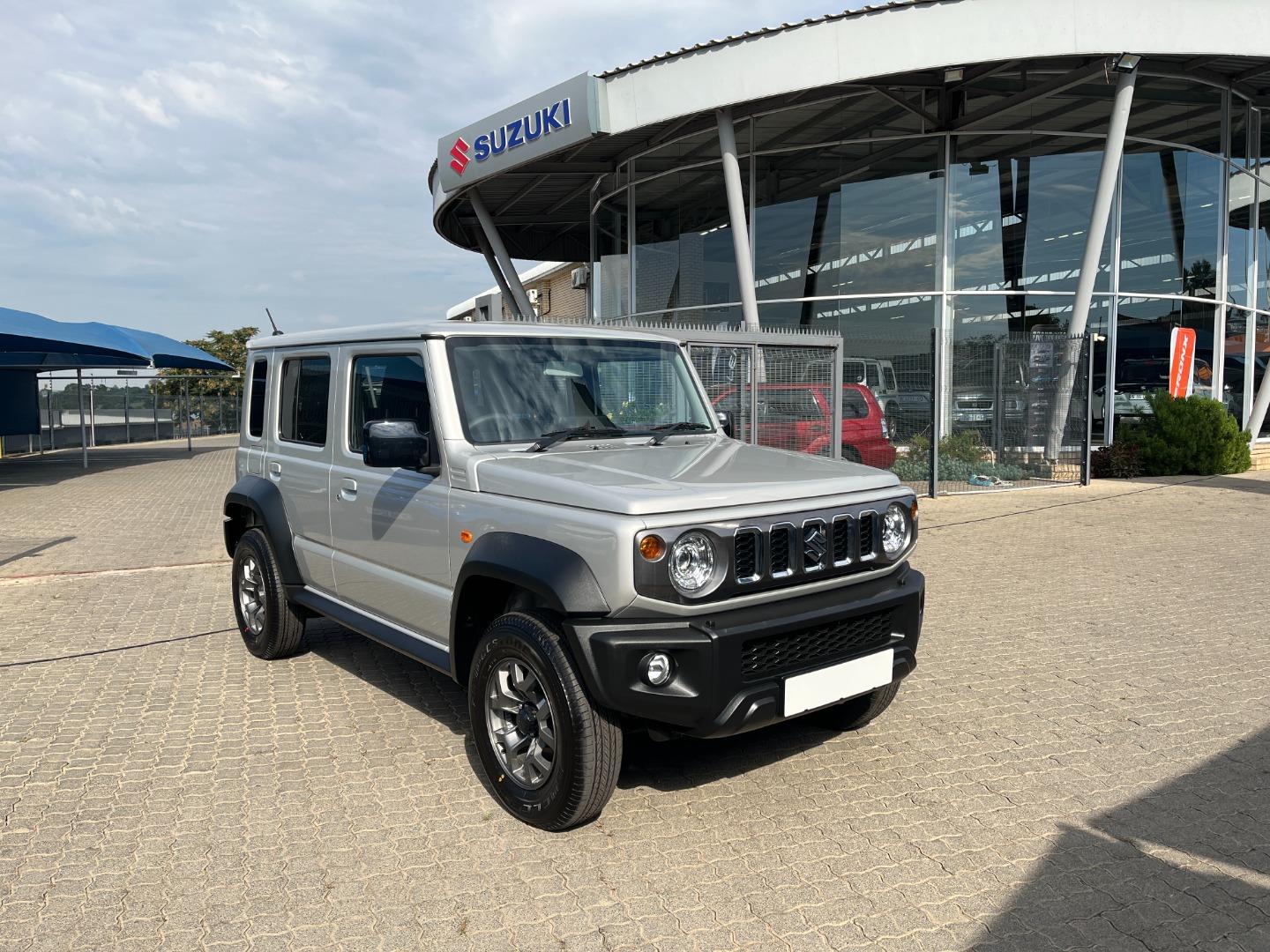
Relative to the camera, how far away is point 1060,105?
54.7 ft

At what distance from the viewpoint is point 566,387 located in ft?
14.5

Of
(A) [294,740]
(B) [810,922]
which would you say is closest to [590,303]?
(A) [294,740]

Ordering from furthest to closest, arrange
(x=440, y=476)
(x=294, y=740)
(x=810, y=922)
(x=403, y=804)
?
1. (x=294, y=740)
2. (x=440, y=476)
3. (x=403, y=804)
4. (x=810, y=922)

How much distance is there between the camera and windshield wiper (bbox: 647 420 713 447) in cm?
443

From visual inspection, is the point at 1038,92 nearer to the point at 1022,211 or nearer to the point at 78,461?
the point at 1022,211

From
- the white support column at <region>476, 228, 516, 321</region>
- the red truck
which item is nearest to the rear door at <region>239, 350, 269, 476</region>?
the red truck

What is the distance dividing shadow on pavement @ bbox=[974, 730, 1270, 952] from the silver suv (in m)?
0.90

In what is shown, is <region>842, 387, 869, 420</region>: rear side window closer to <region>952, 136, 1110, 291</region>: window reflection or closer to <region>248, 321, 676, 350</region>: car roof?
<region>952, 136, 1110, 291</region>: window reflection

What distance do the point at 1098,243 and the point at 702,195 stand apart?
728cm

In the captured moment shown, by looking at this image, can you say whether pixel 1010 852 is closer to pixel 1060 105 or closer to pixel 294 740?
pixel 294 740

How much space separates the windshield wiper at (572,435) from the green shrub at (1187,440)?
14.1 meters

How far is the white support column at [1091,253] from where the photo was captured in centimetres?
1438

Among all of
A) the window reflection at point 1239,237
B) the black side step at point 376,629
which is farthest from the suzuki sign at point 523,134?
the black side step at point 376,629

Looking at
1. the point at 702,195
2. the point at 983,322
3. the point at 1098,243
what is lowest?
the point at 983,322
